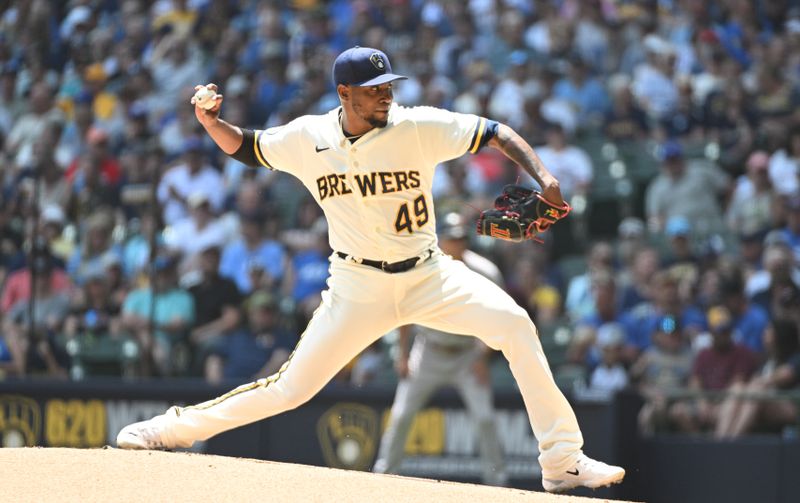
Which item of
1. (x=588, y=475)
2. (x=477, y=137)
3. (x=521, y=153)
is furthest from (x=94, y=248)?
(x=588, y=475)

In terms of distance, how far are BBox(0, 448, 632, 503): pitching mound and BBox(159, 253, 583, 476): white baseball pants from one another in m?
0.37

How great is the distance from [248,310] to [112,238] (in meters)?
1.67

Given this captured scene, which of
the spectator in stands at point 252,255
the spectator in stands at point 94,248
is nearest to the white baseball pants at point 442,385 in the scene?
the spectator in stands at point 252,255

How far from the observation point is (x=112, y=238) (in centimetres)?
1244

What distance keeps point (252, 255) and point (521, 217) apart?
674 centimetres

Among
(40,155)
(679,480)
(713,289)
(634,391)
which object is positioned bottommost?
(679,480)

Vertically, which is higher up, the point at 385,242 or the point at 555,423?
the point at 385,242

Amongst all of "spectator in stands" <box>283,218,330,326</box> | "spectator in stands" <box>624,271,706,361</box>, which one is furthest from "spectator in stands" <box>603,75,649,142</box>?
Result: "spectator in stands" <box>283,218,330,326</box>

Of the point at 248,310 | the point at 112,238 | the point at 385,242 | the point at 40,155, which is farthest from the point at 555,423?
the point at 40,155

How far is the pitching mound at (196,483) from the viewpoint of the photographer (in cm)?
573

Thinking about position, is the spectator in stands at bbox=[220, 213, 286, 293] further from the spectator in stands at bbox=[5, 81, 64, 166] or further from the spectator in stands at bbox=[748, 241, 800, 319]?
the spectator in stands at bbox=[748, 241, 800, 319]

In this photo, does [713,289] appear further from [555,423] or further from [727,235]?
[555,423]

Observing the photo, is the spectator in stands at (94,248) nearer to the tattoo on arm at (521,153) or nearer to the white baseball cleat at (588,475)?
the tattoo on arm at (521,153)

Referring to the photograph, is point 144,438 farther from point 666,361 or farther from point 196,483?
point 666,361
